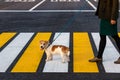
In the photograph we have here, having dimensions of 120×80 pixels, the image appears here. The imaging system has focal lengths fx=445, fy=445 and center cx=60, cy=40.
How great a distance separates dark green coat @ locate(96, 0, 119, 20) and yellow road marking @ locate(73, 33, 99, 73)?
100 centimetres

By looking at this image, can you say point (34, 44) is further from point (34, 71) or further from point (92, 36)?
point (34, 71)

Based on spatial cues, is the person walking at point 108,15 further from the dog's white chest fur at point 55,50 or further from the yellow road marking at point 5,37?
the yellow road marking at point 5,37

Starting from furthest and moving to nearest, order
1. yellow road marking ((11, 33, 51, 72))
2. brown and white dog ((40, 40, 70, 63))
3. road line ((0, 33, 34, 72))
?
road line ((0, 33, 34, 72)), brown and white dog ((40, 40, 70, 63)), yellow road marking ((11, 33, 51, 72))

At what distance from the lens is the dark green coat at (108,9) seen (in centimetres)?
836

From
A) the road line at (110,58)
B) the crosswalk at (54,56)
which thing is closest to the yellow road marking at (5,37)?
the crosswalk at (54,56)

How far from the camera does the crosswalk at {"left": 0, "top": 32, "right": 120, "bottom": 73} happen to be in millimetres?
8427

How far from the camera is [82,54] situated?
980 cm

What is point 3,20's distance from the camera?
17.6 metres

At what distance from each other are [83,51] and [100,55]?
1.18m

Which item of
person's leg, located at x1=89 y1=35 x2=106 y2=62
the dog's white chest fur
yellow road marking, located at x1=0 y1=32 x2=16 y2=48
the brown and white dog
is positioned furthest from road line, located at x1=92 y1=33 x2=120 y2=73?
yellow road marking, located at x1=0 y1=32 x2=16 y2=48

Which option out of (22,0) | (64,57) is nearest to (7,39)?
(64,57)

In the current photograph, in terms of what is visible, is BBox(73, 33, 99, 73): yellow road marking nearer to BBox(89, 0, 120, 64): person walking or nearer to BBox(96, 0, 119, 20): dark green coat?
BBox(89, 0, 120, 64): person walking

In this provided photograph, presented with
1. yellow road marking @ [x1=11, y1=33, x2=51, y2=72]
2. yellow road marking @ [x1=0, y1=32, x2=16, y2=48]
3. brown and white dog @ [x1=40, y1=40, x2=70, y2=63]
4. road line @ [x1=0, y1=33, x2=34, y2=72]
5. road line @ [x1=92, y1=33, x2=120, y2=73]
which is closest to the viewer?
road line @ [x1=92, y1=33, x2=120, y2=73]

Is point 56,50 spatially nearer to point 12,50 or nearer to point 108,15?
point 108,15
